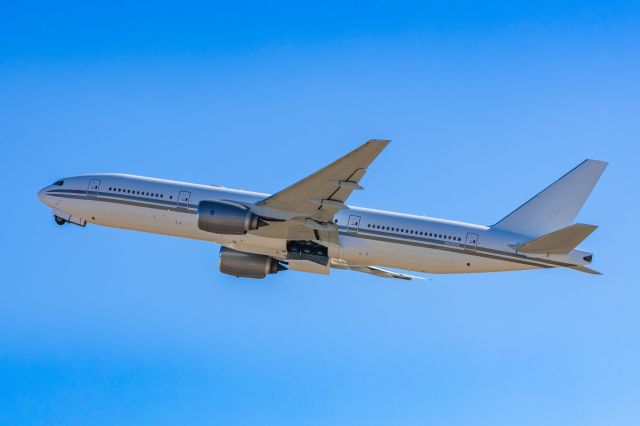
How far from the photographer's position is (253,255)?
47.6 metres

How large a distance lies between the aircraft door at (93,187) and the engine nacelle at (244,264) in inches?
306

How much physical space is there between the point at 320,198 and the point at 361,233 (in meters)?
3.81

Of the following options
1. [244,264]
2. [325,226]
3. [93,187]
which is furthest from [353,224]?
[93,187]

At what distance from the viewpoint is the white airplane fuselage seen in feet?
147

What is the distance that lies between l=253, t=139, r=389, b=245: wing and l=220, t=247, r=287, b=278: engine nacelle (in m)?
2.95

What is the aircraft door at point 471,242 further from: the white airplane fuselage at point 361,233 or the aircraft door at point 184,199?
the aircraft door at point 184,199

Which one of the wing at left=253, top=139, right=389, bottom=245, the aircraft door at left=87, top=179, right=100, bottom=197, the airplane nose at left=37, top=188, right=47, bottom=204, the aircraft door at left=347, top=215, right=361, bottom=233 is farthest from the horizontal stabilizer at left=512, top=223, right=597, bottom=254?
the airplane nose at left=37, top=188, right=47, bottom=204

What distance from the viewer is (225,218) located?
43.6 meters

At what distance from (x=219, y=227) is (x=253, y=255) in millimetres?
4428

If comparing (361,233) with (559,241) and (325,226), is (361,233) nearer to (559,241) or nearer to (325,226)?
(325,226)

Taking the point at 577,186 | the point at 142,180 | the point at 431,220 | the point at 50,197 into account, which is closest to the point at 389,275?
the point at 431,220

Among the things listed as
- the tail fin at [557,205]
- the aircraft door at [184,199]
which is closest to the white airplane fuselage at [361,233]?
the aircraft door at [184,199]

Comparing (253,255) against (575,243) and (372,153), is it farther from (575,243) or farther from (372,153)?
(575,243)

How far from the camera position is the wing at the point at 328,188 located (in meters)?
39.2
